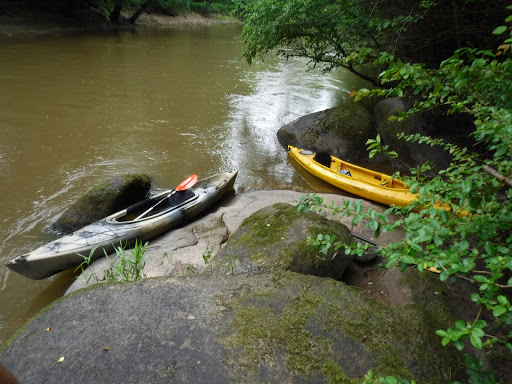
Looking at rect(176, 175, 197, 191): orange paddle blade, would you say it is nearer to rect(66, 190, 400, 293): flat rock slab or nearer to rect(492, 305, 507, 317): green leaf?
rect(66, 190, 400, 293): flat rock slab

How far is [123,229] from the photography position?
5016mm

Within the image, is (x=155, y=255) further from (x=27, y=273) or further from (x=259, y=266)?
(x=259, y=266)

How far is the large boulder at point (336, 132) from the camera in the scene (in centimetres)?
851

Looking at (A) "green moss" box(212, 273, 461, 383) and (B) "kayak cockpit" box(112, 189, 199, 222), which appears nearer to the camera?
(A) "green moss" box(212, 273, 461, 383)

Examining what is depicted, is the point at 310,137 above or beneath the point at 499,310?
beneath

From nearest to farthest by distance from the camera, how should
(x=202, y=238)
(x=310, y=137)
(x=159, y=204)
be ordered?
(x=202, y=238) < (x=159, y=204) < (x=310, y=137)

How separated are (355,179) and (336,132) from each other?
2.36 meters

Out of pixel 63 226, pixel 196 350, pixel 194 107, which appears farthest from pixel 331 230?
pixel 194 107

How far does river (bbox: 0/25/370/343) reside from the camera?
5.81m

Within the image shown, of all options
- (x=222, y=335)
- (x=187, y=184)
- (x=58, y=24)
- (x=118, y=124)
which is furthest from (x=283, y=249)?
(x=58, y=24)

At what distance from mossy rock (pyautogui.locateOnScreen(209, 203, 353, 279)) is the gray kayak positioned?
171 cm

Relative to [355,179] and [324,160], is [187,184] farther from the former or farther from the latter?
[355,179]

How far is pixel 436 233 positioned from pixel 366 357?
3.49 ft

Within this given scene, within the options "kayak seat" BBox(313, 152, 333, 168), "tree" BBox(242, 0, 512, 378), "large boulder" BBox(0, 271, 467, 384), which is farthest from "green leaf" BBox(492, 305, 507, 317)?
"kayak seat" BBox(313, 152, 333, 168)
